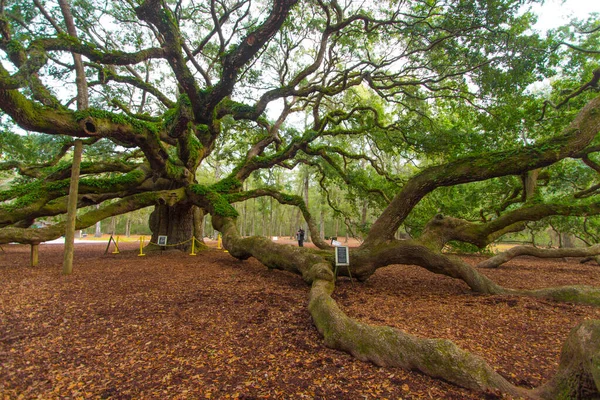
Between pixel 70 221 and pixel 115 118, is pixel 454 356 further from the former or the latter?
pixel 70 221

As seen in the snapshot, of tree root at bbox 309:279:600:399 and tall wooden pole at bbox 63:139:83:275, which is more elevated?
tall wooden pole at bbox 63:139:83:275

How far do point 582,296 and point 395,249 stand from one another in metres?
2.72

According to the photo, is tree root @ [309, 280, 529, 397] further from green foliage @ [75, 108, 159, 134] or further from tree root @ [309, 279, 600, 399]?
green foliage @ [75, 108, 159, 134]

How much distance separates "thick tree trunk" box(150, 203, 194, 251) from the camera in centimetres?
996

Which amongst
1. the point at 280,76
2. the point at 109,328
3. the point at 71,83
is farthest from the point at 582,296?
the point at 71,83

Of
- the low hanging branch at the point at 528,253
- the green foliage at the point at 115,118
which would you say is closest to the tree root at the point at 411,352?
the green foliage at the point at 115,118

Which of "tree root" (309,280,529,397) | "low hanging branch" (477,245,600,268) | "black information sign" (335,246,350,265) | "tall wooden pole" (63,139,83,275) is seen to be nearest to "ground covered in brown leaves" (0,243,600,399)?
"tree root" (309,280,529,397)

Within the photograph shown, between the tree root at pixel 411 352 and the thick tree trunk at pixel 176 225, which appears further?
the thick tree trunk at pixel 176 225

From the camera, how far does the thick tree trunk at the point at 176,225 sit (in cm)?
996

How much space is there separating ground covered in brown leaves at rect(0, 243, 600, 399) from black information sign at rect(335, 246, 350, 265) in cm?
54

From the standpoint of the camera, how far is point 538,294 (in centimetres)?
444

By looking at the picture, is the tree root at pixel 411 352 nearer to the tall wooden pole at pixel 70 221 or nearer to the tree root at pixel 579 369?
the tree root at pixel 579 369

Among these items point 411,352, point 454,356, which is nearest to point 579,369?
point 454,356

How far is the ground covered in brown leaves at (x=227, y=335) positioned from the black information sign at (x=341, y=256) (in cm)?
54
